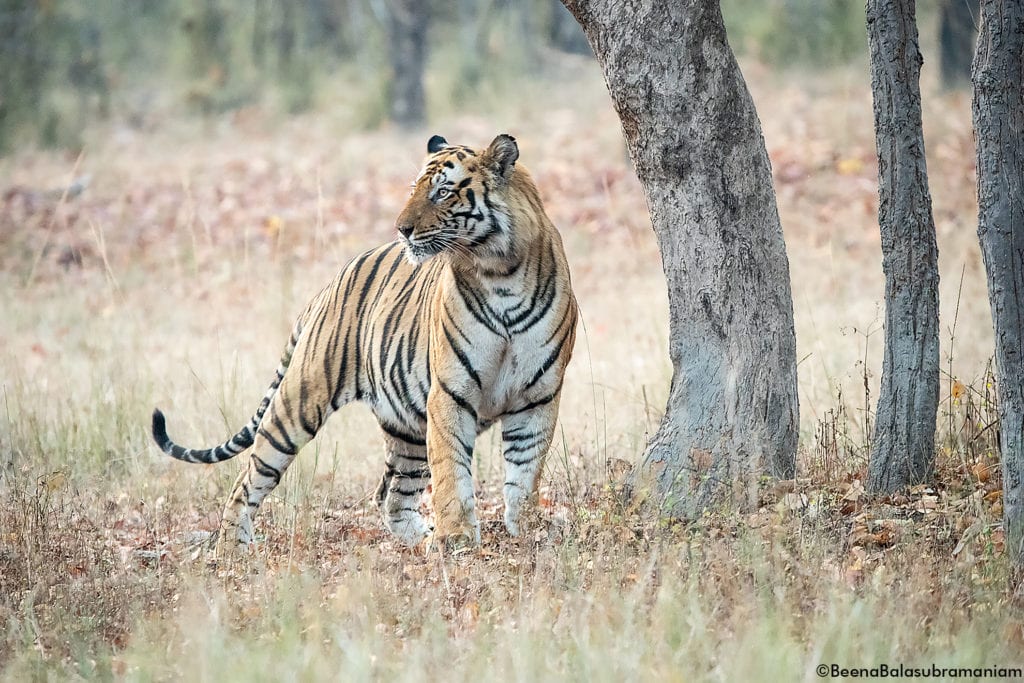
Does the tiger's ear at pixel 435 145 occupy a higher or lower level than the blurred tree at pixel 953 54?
lower

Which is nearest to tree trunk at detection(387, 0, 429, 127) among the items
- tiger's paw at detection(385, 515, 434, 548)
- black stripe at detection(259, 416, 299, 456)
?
tiger's paw at detection(385, 515, 434, 548)

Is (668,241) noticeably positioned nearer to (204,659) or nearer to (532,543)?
(532,543)

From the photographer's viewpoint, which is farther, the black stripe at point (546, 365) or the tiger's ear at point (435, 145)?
the tiger's ear at point (435, 145)

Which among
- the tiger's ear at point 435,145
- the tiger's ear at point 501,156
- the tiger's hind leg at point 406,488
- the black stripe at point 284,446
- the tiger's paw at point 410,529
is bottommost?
the tiger's paw at point 410,529

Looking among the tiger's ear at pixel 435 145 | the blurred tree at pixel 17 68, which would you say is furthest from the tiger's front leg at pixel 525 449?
the blurred tree at pixel 17 68

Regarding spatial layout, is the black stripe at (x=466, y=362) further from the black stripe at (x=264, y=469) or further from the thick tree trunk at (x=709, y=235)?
the black stripe at (x=264, y=469)

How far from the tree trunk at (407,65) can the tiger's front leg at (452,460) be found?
44.4 ft

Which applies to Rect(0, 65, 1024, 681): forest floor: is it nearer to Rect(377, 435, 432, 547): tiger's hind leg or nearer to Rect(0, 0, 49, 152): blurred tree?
Rect(377, 435, 432, 547): tiger's hind leg

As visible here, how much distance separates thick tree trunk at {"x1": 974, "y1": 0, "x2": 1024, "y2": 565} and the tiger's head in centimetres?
189

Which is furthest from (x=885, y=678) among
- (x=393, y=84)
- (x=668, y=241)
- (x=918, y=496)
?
(x=393, y=84)

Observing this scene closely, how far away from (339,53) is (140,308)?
12378mm

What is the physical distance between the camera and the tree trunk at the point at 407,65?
59.8ft

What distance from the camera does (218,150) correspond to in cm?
1844

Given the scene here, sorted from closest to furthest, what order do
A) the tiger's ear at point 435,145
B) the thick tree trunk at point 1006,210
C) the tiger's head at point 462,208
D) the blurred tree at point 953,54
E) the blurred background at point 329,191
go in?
the thick tree trunk at point 1006,210
the tiger's head at point 462,208
the tiger's ear at point 435,145
the blurred background at point 329,191
the blurred tree at point 953,54
